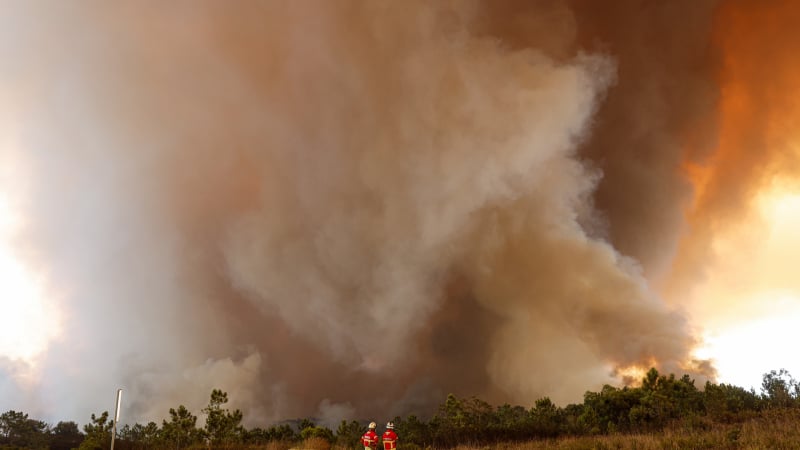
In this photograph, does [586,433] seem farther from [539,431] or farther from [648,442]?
[648,442]

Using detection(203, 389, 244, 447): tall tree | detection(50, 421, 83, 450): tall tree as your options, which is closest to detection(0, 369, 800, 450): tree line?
detection(203, 389, 244, 447): tall tree

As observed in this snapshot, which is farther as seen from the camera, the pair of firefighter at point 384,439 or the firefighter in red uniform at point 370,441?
the firefighter in red uniform at point 370,441

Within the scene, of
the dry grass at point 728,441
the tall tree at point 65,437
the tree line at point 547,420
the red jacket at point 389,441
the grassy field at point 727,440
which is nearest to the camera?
the dry grass at point 728,441

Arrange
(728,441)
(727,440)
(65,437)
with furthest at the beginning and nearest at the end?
(65,437), (727,440), (728,441)

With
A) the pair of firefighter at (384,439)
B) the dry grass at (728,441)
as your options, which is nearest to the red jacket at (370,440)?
the pair of firefighter at (384,439)

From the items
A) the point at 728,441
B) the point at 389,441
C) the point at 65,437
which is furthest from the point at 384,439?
the point at 65,437

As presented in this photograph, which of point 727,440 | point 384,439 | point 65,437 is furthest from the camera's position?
point 65,437

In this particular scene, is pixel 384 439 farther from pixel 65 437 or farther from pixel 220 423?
pixel 65 437

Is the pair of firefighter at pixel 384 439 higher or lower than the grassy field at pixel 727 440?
higher

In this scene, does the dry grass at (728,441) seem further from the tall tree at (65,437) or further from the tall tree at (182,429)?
the tall tree at (65,437)

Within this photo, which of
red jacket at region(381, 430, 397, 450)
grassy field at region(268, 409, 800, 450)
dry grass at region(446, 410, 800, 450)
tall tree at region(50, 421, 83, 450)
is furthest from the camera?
tall tree at region(50, 421, 83, 450)

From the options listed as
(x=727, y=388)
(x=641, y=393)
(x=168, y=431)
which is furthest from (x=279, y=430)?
(x=727, y=388)

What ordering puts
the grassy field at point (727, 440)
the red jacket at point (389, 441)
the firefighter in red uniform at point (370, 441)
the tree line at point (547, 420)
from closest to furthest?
the grassy field at point (727, 440) → the red jacket at point (389, 441) → the firefighter in red uniform at point (370, 441) → the tree line at point (547, 420)

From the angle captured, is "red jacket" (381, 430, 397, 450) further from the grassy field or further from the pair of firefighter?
the grassy field
